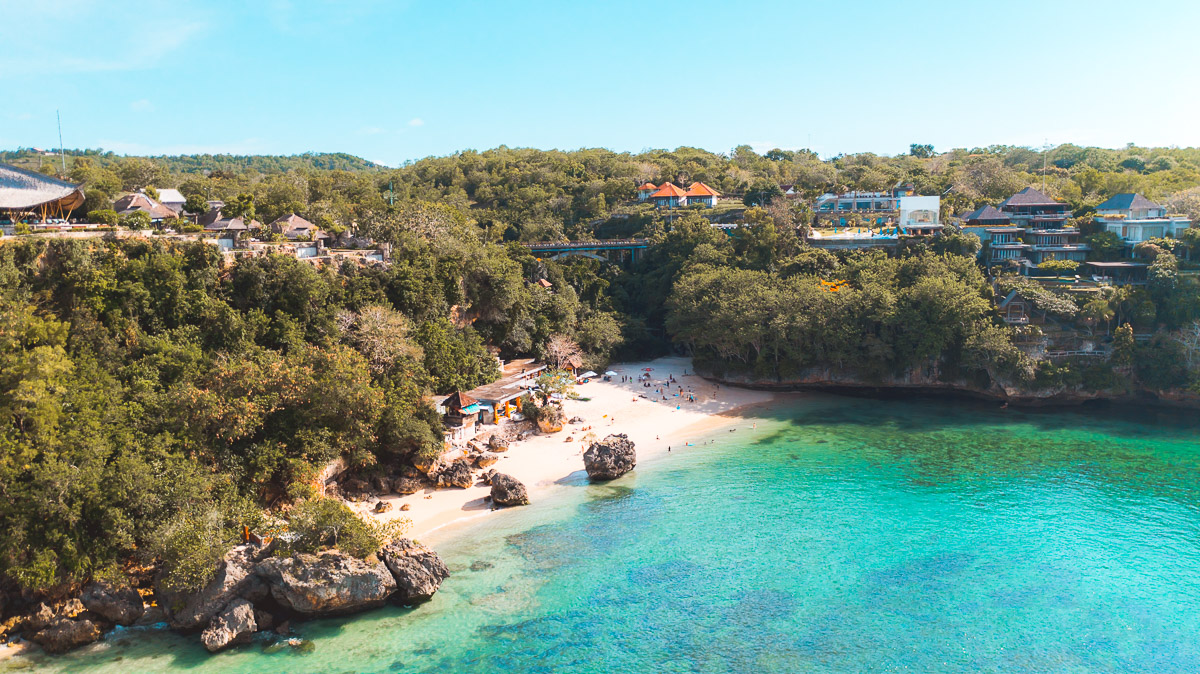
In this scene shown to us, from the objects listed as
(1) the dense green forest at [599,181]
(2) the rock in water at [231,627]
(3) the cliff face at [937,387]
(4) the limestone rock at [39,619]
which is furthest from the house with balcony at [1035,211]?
(4) the limestone rock at [39,619]

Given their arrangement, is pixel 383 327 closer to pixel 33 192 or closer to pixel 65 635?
pixel 33 192

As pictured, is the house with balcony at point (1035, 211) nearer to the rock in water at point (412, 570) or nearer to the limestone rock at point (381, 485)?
the limestone rock at point (381, 485)

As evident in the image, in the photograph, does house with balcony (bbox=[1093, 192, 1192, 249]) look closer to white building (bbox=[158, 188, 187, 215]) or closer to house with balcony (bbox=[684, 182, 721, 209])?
house with balcony (bbox=[684, 182, 721, 209])

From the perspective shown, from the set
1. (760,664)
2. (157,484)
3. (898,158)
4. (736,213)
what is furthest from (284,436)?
(898,158)

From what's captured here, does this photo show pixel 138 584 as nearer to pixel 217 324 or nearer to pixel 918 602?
pixel 217 324

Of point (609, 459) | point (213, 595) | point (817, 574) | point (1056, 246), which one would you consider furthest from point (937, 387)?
point (213, 595)
